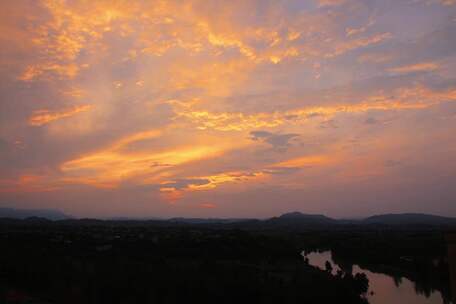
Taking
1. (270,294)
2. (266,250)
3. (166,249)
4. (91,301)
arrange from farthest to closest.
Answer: (266,250)
(166,249)
(270,294)
(91,301)

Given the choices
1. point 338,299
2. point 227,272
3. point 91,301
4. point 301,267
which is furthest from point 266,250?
point 91,301

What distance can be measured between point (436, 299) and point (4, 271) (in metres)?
25.4

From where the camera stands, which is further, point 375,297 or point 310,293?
point 375,297

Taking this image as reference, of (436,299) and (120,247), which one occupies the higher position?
(120,247)

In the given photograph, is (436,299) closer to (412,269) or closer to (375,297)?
(375,297)

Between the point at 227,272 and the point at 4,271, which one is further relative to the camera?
the point at 227,272

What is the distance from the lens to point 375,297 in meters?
28.1

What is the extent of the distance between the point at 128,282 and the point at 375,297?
→ 15784 mm

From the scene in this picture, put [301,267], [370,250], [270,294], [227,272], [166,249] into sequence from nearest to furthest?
1. [270,294]
2. [227,272]
3. [301,267]
4. [166,249]
5. [370,250]

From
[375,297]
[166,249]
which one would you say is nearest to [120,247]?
[166,249]

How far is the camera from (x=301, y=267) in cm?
3609

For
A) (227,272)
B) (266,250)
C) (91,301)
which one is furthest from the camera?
(266,250)

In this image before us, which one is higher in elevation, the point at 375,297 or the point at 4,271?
the point at 4,271

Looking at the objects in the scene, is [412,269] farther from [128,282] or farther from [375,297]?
[128,282]
